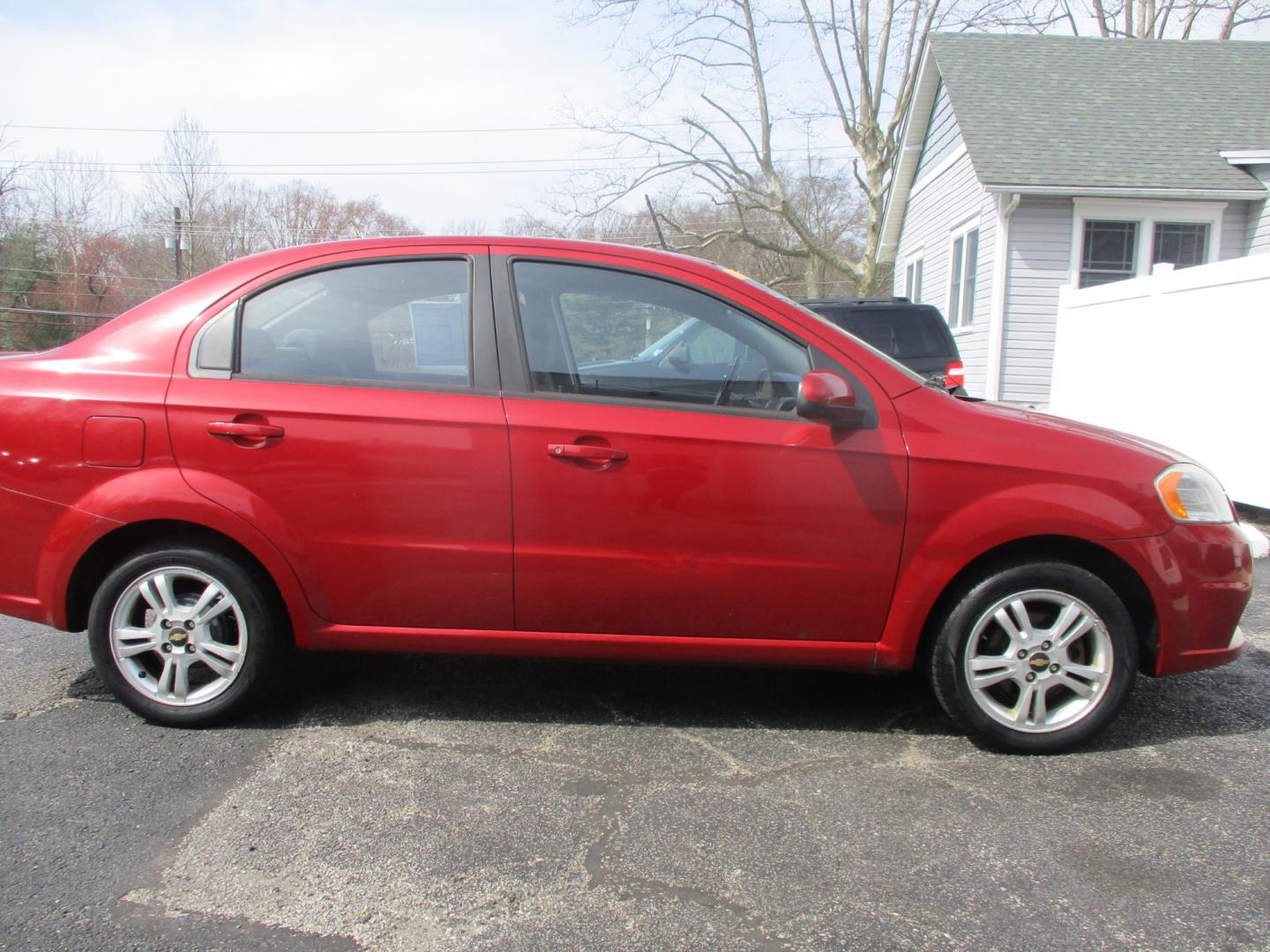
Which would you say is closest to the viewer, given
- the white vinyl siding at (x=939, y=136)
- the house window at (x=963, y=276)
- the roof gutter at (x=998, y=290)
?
the roof gutter at (x=998, y=290)

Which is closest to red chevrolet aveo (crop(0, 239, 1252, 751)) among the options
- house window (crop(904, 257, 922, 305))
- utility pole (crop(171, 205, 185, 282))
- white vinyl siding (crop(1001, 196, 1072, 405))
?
white vinyl siding (crop(1001, 196, 1072, 405))

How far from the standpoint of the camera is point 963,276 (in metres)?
16.4

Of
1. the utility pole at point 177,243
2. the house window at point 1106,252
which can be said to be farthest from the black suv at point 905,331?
the utility pole at point 177,243

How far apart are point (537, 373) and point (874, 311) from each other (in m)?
7.29

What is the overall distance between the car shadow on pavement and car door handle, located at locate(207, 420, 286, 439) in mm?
982

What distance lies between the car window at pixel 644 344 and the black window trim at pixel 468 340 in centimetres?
12

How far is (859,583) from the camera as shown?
10.8 feet

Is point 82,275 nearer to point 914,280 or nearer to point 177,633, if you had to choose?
point 914,280

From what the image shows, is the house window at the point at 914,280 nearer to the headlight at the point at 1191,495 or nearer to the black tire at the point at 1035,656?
the headlight at the point at 1191,495

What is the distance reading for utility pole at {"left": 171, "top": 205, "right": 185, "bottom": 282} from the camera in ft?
116

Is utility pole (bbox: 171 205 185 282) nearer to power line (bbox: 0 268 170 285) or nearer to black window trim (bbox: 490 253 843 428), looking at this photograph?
power line (bbox: 0 268 170 285)

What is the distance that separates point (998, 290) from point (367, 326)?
13.0 meters

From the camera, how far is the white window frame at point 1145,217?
14188 mm

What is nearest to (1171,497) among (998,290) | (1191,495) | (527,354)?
(1191,495)
